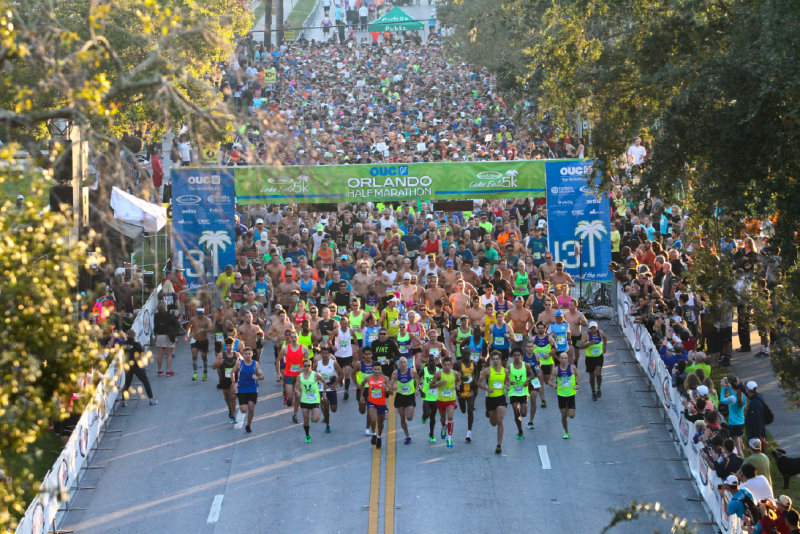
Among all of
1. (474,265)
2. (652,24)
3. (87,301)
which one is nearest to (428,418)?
(474,265)

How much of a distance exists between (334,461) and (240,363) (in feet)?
7.98

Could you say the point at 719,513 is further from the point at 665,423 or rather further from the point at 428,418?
the point at 428,418

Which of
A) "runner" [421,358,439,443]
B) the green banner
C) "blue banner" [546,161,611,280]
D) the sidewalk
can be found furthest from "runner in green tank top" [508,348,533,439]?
the green banner

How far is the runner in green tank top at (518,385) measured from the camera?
15.6 meters

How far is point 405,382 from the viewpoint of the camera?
610 inches

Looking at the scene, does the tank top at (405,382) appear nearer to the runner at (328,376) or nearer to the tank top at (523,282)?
the runner at (328,376)

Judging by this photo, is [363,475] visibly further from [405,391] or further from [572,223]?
[572,223]

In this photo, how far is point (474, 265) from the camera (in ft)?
68.0

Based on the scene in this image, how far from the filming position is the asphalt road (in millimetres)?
13094

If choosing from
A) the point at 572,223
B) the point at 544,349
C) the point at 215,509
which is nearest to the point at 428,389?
the point at 544,349

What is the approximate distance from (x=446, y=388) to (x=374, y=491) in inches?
91.3

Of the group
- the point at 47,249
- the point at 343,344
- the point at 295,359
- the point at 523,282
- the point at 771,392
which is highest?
the point at 47,249

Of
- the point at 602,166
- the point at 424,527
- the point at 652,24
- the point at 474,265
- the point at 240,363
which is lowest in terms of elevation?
the point at 424,527

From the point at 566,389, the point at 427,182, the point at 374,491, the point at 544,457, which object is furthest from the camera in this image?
the point at 427,182
